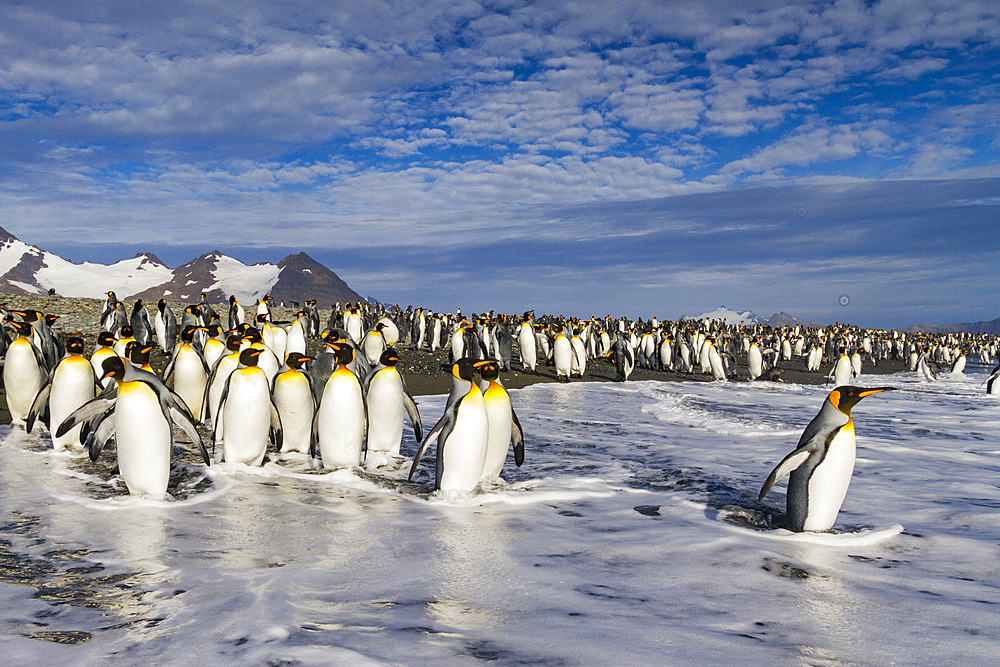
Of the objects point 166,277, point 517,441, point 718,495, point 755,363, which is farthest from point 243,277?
point 718,495

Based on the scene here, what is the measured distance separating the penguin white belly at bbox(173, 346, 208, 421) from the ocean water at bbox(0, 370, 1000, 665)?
151 cm

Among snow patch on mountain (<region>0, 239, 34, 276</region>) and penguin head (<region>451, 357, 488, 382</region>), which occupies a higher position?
snow patch on mountain (<region>0, 239, 34, 276</region>)

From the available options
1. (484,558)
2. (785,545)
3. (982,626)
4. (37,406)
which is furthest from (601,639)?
(37,406)

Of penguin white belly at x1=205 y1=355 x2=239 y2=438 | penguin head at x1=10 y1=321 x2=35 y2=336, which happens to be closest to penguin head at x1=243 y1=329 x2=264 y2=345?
penguin white belly at x1=205 y1=355 x2=239 y2=438

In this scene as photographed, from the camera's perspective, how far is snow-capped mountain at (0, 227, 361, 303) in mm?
118438

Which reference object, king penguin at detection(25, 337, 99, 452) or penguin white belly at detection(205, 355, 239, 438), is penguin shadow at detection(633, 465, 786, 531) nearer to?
penguin white belly at detection(205, 355, 239, 438)

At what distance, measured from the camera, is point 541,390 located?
16.1 m

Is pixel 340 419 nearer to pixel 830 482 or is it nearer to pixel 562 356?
pixel 830 482

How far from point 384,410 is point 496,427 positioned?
1.49m

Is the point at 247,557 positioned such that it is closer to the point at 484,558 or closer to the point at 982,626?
the point at 484,558

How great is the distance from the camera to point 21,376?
769 centimetres

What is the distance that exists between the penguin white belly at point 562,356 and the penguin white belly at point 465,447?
13.8 metres

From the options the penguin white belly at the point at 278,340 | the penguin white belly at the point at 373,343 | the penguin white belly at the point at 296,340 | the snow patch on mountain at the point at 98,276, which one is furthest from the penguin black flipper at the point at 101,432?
the snow patch on mountain at the point at 98,276

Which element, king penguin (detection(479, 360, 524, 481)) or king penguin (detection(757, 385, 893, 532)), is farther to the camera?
king penguin (detection(479, 360, 524, 481))
